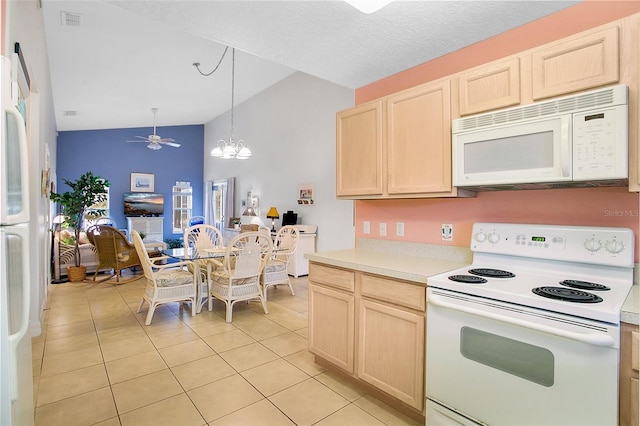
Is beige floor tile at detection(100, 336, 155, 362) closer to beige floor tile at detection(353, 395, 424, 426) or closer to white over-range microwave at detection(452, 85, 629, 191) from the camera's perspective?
beige floor tile at detection(353, 395, 424, 426)

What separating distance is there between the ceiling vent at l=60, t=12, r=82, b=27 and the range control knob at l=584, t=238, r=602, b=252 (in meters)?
4.84

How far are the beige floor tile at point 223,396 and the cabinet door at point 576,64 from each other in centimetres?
247

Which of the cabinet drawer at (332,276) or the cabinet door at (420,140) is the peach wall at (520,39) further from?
the cabinet drawer at (332,276)

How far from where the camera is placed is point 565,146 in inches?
60.8

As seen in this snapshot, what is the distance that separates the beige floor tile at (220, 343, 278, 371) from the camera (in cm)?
256

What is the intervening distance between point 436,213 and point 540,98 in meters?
0.97

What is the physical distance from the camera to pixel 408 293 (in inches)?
73.0

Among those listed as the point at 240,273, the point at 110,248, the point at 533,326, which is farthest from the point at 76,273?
the point at 533,326

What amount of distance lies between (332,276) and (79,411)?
177 centimetres

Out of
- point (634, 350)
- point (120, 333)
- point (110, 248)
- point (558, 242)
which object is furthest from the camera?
point (110, 248)

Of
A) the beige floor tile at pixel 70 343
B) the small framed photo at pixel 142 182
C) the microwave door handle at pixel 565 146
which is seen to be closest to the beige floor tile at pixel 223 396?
the beige floor tile at pixel 70 343

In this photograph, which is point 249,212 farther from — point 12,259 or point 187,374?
point 12,259

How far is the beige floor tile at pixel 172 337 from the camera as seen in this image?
2965mm

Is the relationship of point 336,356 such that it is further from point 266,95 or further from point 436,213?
point 266,95
